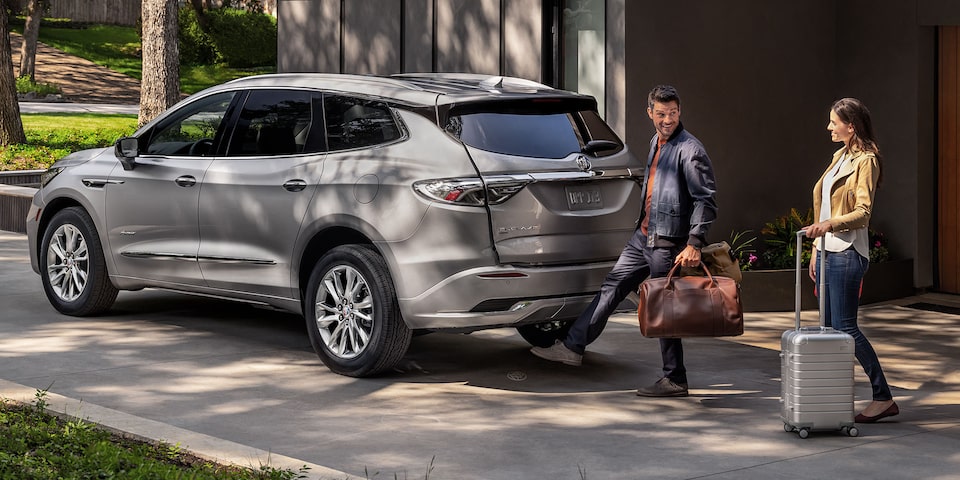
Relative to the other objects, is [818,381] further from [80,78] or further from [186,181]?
[80,78]

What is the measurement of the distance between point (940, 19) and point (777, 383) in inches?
210

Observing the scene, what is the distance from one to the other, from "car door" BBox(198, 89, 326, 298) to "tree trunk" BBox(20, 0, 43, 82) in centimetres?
3118

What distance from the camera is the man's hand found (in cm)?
793

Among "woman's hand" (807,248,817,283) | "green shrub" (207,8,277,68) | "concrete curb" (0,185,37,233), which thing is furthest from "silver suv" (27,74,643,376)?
"green shrub" (207,8,277,68)

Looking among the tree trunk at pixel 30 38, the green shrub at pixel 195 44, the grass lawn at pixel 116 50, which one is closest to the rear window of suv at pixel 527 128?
the tree trunk at pixel 30 38

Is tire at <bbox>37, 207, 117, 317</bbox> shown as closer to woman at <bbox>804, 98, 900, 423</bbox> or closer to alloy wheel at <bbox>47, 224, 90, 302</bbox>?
alloy wheel at <bbox>47, 224, 90, 302</bbox>

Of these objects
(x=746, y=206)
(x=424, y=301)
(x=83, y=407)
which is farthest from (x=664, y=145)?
(x=746, y=206)

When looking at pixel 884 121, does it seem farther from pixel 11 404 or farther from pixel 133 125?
pixel 133 125

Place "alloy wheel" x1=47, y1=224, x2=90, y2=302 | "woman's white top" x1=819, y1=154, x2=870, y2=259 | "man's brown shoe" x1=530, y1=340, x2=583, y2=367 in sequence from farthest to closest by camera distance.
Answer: "alloy wheel" x1=47, y1=224, x2=90, y2=302, "man's brown shoe" x1=530, y1=340, x2=583, y2=367, "woman's white top" x1=819, y1=154, x2=870, y2=259

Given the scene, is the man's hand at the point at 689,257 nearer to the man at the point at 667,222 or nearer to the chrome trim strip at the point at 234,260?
the man at the point at 667,222

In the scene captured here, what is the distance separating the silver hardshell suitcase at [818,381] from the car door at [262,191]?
3.25 m

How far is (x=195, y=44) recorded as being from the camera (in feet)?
165

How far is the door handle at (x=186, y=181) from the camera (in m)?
9.69

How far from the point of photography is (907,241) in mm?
13180
